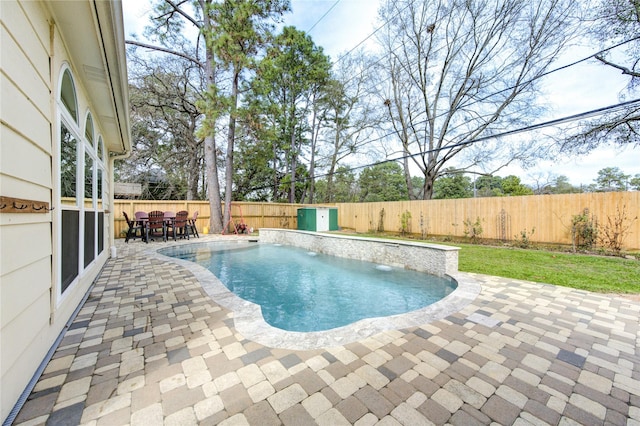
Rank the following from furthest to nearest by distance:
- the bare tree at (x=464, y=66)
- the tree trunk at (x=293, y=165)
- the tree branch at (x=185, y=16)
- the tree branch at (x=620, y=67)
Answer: the tree trunk at (x=293, y=165) < the bare tree at (x=464, y=66) < the tree branch at (x=185, y=16) < the tree branch at (x=620, y=67)

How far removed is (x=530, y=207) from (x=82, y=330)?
11130 millimetres

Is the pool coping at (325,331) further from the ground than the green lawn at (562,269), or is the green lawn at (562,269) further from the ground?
the pool coping at (325,331)

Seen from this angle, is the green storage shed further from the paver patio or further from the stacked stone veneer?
the paver patio

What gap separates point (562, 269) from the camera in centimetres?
501

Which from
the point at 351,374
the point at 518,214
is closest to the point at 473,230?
the point at 518,214

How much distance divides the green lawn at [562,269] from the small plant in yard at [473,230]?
8.72 ft

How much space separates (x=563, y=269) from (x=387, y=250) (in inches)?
137

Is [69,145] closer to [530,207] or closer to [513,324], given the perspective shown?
[513,324]

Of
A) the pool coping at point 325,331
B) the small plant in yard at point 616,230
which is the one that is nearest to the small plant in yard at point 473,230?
the small plant in yard at point 616,230

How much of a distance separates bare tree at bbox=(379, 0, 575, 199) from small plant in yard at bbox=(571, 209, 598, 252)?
4659mm

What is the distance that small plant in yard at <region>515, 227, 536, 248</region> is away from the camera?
8128 millimetres

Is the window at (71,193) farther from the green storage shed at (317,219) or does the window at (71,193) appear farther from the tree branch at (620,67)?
the tree branch at (620,67)

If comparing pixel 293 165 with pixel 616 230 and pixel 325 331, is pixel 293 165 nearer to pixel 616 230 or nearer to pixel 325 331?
pixel 616 230

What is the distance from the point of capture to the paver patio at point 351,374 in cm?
136
